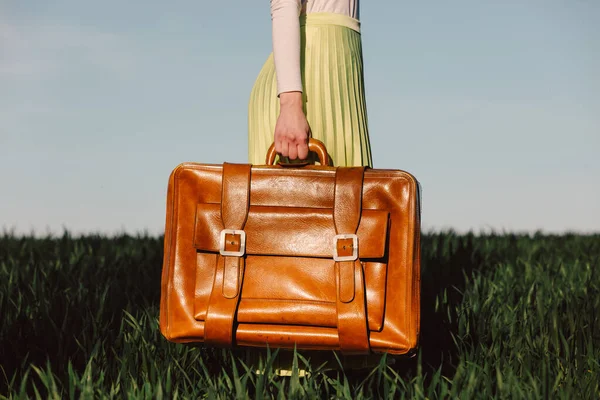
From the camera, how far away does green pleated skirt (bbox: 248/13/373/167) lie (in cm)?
280

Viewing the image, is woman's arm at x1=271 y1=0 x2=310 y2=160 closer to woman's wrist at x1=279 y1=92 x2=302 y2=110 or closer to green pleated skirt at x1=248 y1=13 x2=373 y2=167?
woman's wrist at x1=279 y1=92 x2=302 y2=110

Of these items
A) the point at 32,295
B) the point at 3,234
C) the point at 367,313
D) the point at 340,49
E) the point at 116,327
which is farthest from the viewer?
the point at 3,234

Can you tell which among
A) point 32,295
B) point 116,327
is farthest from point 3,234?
point 116,327

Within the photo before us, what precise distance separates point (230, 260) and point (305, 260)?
27cm

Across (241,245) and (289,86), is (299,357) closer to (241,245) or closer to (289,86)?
(241,245)

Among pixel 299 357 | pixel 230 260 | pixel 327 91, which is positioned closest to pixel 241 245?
pixel 230 260

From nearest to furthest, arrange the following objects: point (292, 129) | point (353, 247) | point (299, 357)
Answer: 1. point (353, 247)
2. point (292, 129)
3. point (299, 357)

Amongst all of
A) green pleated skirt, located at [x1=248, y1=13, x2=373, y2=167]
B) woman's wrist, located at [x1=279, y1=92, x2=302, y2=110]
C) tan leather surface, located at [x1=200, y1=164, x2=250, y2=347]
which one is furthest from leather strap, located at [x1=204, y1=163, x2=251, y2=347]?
green pleated skirt, located at [x1=248, y1=13, x2=373, y2=167]

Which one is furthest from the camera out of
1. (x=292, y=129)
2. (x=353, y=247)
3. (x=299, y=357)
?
(x=299, y=357)

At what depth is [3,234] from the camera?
287 inches

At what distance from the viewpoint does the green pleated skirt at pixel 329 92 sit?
9.20ft

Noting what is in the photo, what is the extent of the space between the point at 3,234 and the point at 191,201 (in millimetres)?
5415

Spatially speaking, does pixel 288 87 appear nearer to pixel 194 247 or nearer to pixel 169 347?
pixel 194 247

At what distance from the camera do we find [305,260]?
99.3 inches
